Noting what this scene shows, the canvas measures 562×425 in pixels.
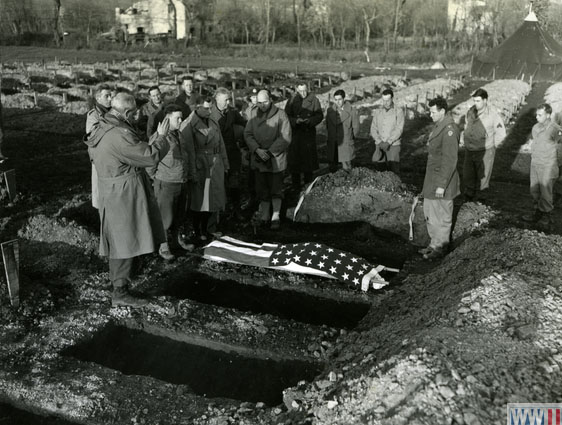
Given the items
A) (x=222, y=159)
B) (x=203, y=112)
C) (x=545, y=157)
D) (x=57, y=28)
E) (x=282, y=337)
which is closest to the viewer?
(x=282, y=337)

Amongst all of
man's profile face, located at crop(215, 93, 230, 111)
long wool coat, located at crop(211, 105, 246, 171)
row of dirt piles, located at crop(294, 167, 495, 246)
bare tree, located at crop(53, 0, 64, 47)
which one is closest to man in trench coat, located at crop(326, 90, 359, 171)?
row of dirt piles, located at crop(294, 167, 495, 246)

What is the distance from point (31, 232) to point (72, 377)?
3.46 m

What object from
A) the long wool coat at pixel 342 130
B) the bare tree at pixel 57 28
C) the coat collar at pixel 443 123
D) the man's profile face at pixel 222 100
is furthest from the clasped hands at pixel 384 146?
the bare tree at pixel 57 28

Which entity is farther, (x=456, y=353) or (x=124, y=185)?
(x=124, y=185)

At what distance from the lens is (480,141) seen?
9.06 meters

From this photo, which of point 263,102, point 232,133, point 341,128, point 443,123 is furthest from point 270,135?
point 443,123

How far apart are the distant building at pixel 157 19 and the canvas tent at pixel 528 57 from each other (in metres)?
41.1

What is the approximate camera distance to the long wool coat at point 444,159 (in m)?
6.91

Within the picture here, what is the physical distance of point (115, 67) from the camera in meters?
35.2

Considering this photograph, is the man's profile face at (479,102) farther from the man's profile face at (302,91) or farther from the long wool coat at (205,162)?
the long wool coat at (205,162)

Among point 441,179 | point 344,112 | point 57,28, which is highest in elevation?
point 57,28

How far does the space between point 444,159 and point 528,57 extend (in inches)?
1136

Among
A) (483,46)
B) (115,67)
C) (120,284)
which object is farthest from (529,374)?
(483,46)

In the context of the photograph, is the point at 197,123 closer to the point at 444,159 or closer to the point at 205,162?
the point at 205,162
